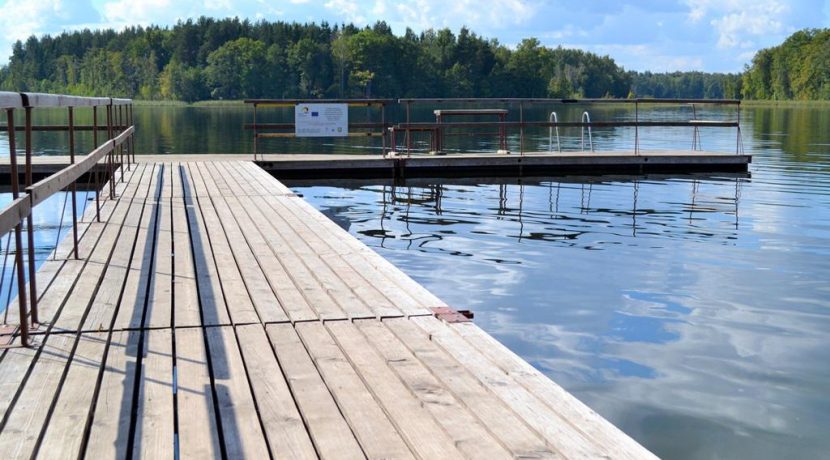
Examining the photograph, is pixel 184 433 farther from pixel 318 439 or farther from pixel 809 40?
pixel 809 40

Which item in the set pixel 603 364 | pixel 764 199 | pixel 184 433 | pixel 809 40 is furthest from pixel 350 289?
pixel 809 40

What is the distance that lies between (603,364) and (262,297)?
2.09m

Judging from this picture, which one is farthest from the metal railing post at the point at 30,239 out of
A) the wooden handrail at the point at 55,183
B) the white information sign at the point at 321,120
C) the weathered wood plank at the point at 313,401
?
the white information sign at the point at 321,120

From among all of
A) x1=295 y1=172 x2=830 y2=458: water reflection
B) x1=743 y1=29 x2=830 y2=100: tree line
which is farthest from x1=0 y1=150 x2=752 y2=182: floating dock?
x1=743 y1=29 x2=830 y2=100: tree line

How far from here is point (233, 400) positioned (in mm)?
3252

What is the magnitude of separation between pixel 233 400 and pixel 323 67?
4683 inches

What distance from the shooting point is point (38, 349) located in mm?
3854

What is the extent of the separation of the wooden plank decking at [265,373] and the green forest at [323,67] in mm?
111216

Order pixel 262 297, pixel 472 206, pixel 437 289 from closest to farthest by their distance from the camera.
A: pixel 262 297, pixel 437 289, pixel 472 206

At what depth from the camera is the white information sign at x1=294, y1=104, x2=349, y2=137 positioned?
15.9 metres

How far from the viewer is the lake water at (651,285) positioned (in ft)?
16.2

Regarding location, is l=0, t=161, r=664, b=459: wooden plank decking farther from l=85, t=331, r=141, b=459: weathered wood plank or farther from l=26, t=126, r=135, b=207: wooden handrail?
l=26, t=126, r=135, b=207: wooden handrail

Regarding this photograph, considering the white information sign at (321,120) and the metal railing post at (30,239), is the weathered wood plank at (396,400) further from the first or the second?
the white information sign at (321,120)

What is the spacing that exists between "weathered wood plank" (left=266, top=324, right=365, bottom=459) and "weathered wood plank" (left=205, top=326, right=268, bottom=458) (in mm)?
158
